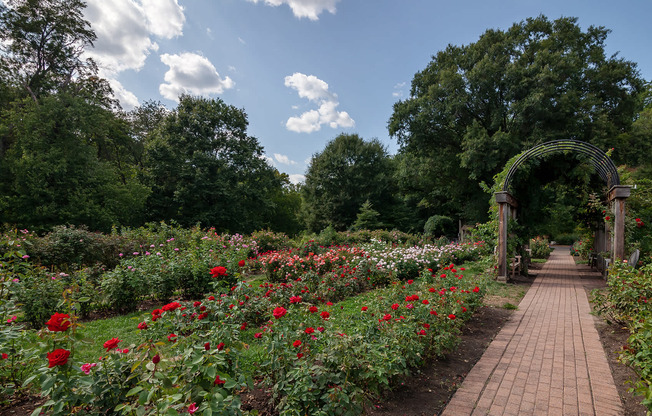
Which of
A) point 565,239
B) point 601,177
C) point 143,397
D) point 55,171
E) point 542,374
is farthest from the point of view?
point 565,239

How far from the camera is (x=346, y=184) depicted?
2628 cm

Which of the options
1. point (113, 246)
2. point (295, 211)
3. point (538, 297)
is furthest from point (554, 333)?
point (295, 211)

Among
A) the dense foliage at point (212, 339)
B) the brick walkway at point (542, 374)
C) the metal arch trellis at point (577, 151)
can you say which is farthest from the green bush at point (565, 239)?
the dense foliage at point (212, 339)

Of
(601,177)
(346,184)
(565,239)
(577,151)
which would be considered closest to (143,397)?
(577,151)

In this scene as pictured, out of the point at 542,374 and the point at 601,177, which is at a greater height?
the point at 601,177

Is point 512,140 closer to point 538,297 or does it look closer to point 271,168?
point 538,297

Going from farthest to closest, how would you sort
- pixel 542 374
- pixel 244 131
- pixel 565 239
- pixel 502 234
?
1. pixel 565 239
2. pixel 244 131
3. pixel 502 234
4. pixel 542 374

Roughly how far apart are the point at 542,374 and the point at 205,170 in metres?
19.3

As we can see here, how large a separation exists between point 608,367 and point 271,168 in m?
21.8

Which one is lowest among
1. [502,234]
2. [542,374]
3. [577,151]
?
[542,374]

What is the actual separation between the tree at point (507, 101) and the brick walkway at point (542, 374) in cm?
1245

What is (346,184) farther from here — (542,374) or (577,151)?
(542,374)

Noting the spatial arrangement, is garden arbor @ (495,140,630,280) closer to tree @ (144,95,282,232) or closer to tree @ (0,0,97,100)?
tree @ (144,95,282,232)

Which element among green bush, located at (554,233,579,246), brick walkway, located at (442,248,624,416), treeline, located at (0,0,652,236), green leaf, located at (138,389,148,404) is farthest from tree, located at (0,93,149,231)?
green bush, located at (554,233,579,246)
